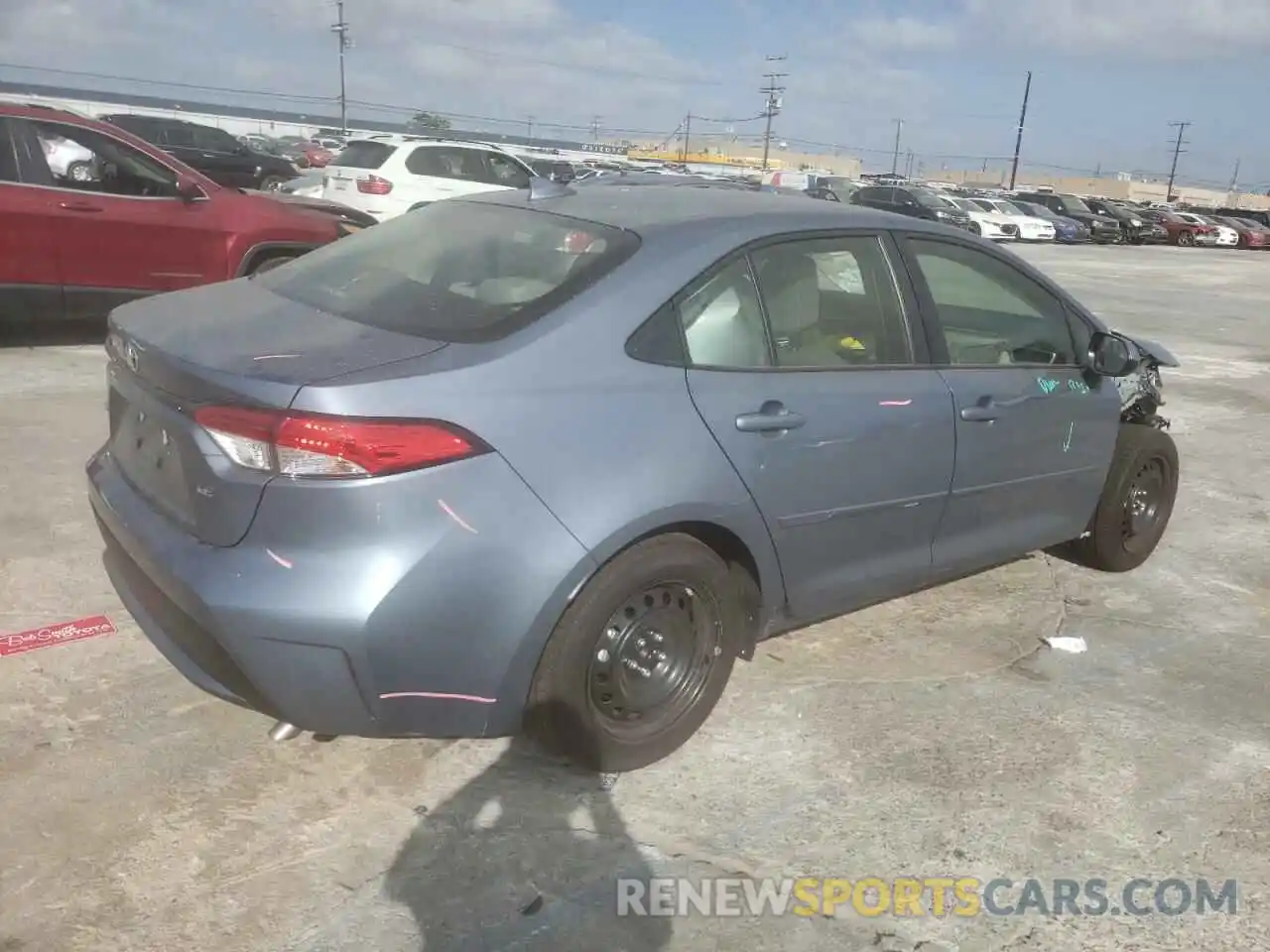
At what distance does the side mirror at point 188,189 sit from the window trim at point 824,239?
5.87 m

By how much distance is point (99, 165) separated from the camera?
7.38 meters

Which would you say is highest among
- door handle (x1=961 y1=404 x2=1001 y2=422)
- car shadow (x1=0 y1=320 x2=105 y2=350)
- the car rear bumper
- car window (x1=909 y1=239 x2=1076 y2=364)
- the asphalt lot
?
car window (x1=909 y1=239 x2=1076 y2=364)

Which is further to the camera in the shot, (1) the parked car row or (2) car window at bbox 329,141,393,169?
(1) the parked car row

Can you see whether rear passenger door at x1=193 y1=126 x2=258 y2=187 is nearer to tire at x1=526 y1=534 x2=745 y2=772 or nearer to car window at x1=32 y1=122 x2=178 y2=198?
car window at x1=32 y1=122 x2=178 y2=198

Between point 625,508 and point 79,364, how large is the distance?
6.05 metres

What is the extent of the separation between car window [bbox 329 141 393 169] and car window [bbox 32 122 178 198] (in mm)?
7261

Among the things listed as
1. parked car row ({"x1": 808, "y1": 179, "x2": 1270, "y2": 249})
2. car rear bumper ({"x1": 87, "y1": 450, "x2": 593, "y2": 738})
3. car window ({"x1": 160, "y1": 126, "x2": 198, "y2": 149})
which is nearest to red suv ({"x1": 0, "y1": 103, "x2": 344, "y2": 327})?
car rear bumper ({"x1": 87, "y1": 450, "x2": 593, "y2": 738})

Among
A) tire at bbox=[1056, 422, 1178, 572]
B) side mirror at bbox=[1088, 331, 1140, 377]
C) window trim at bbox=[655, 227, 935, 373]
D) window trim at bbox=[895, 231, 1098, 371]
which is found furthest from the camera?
tire at bbox=[1056, 422, 1178, 572]

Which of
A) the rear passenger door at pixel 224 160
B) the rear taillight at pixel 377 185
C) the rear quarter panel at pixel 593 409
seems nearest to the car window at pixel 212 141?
the rear passenger door at pixel 224 160

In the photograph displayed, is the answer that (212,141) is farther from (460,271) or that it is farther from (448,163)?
(460,271)

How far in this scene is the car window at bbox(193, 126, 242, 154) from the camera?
23.4 meters

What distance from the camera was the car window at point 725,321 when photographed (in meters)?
2.96

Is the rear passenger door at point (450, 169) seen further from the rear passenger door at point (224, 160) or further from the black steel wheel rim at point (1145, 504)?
the black steel wheel rim at point (1145, 504)

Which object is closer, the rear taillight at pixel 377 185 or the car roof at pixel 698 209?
the car roof at pixel 698 209
